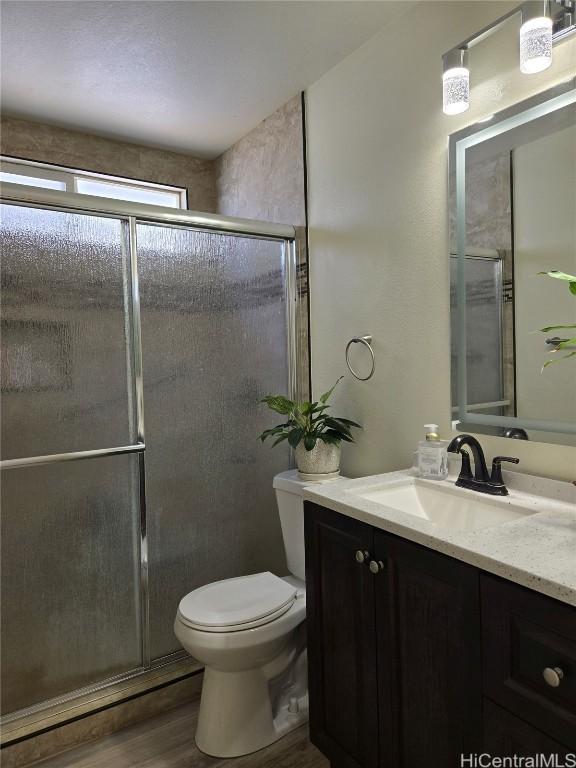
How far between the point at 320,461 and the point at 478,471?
0.65m

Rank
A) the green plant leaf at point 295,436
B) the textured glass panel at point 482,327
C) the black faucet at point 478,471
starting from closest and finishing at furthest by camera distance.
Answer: the black faucet at point 478,471
the textured glass panel at point 482,327
the green plant leaf at point 295,436

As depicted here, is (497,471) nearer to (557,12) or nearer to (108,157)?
(557,12)

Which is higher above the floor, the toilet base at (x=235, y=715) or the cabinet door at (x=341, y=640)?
the cabinet door at (x=341, y=640)

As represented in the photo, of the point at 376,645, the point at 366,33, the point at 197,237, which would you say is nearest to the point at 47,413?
the point at 197,237

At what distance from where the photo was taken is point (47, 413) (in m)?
1.88

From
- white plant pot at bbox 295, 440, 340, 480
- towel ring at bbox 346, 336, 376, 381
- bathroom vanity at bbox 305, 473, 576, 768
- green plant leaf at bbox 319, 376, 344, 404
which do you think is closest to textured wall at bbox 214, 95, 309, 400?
green plant leaf at bbox 319, 376, 344, 404

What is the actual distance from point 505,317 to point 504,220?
278 mm

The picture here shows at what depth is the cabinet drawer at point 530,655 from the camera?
877mm

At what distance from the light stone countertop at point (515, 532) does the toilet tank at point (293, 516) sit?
1.49ft

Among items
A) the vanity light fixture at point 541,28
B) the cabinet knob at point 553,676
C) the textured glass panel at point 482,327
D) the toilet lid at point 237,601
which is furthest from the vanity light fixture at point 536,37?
the toilet lid at point 237,601

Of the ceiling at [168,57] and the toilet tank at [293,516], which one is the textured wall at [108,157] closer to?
the ceiling at [168,57]

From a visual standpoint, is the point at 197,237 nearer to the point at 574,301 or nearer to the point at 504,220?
the point at 504,220

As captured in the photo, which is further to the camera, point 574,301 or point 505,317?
point 505,317

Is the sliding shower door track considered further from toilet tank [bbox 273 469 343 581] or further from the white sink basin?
the white sink basin
